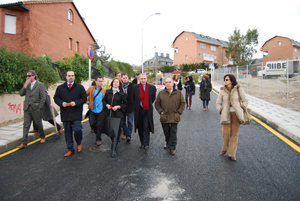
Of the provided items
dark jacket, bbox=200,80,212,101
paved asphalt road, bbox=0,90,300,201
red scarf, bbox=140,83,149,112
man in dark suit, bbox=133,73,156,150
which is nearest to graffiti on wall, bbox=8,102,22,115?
paved asphalt road, bbox=0,90,300,201

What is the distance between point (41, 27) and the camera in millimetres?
19219

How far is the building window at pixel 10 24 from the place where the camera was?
17.5 meters

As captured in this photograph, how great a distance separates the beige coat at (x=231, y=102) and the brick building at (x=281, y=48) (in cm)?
5759

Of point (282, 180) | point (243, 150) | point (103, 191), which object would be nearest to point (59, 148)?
point (103, 191)

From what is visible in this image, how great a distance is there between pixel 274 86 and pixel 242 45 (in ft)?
134

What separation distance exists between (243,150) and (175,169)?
1.85m

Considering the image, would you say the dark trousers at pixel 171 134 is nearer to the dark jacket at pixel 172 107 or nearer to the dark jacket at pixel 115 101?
the dark jacket at pixel 172 107

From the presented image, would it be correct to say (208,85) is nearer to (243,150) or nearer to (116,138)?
(243,150)

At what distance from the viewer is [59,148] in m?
5.10

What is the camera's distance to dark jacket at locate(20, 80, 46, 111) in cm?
528

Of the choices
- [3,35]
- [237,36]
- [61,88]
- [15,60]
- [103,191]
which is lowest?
[103,191]

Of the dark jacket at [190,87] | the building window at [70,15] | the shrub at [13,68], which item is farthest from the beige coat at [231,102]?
the building window at [70,15]

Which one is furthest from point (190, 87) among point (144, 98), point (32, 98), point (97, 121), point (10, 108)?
point (10, 108)

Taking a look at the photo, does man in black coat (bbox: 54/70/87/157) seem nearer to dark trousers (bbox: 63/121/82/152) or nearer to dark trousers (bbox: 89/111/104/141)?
dark trousers (bbox: 63/121/82/152)
